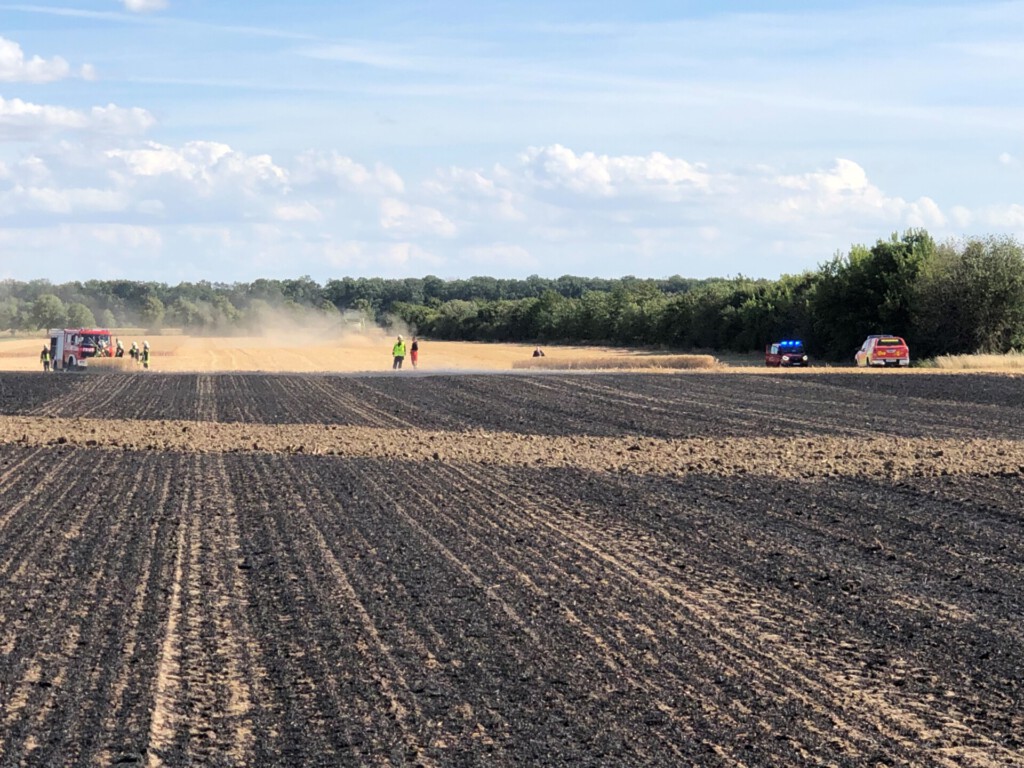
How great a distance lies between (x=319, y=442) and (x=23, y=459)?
5.17m

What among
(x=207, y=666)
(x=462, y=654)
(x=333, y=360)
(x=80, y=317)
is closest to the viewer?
(x=207, y=666)

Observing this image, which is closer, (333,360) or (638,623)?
(638,623)

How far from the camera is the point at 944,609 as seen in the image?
10.1 meters

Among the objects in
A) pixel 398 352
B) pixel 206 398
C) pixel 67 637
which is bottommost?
pixel 206 398

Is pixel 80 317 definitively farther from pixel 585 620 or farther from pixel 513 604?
pixel 585 620

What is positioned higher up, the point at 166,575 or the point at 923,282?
the point at 923,282

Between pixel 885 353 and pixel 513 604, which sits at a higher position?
pixel 885 353

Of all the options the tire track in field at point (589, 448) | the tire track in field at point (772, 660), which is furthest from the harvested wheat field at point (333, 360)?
the tire track in field at point (772, 660)

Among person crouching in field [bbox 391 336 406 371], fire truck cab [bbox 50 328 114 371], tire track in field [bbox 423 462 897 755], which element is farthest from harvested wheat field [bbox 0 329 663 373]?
tire track in field [bbox 423 462 897 755]

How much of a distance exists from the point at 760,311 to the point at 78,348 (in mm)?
42428

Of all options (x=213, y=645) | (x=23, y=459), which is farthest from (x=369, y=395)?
(x=213, y=645)

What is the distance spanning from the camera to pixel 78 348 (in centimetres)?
6369

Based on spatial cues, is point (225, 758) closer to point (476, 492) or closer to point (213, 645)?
point (213, 645)

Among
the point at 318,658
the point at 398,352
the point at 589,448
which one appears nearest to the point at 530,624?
the point at 318,658
